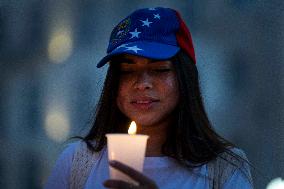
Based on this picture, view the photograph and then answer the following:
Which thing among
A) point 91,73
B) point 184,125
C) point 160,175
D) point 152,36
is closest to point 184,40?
point 152,36

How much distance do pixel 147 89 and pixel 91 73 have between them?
1.63 meters

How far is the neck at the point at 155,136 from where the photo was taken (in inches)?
98.7

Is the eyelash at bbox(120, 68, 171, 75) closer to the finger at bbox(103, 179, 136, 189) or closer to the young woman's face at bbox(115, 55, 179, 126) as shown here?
the young woman's face at bbox(115, 55, 179, 126)

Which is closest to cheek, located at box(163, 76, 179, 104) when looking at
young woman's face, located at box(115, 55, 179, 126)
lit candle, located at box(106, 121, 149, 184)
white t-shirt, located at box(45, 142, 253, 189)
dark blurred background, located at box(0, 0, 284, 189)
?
young woman's face, located at box(115, 55, 179, 126)

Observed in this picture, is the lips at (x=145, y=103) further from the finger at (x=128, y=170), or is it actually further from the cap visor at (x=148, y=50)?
the finger at (x=128, y=170)

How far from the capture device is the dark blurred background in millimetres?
3824

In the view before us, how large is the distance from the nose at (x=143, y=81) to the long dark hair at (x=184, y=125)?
6.8 inches


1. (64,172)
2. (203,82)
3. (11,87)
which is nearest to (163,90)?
(64,172)

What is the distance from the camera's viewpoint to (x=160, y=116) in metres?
2.36

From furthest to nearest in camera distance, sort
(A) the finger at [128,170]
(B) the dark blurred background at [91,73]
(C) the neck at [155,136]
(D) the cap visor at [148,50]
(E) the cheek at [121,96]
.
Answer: (B) the dark blurred background at [91,73], (C) the neck at [155,136], (E) the cheek at [121,96], (D) the cap visor at [148,50], (A) the finger at [128,170]

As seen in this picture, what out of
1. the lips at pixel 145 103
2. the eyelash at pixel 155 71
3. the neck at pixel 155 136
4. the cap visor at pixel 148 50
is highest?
the cap visor at pixel 148 50

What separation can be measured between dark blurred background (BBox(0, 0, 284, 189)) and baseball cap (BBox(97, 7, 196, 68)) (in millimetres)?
1389

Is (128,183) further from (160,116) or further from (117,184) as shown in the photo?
(160,116)

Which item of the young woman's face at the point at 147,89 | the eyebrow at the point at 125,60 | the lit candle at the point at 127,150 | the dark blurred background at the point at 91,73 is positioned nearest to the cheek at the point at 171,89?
the young woman's face at the point at 147,89
